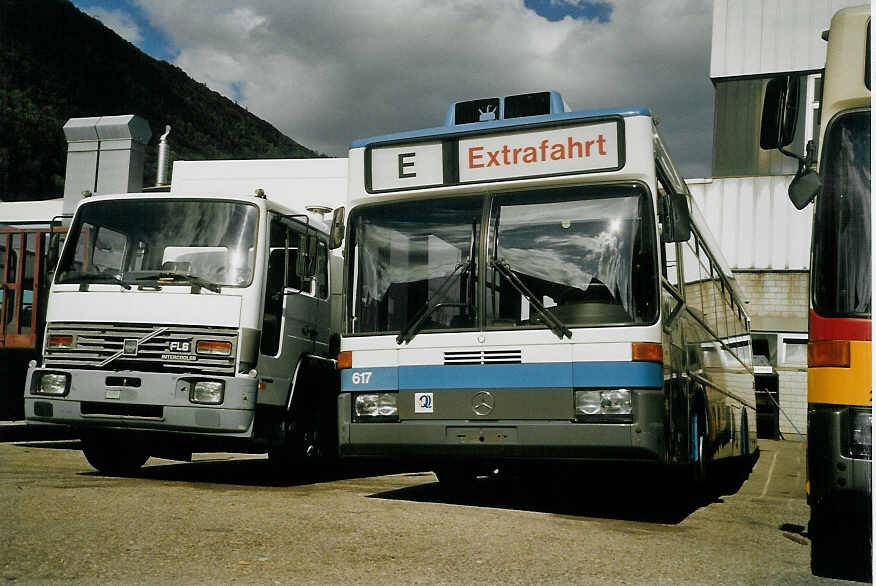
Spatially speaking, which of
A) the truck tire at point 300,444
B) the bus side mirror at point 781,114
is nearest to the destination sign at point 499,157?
the bus side mirror at point 781,114

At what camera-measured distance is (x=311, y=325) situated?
31.2 feet

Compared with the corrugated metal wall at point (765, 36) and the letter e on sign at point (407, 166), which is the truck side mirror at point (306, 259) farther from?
the corrugated metal wall at point (765, 36)

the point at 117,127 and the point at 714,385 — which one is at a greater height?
the point at 117,127

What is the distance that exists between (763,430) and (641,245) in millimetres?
15979

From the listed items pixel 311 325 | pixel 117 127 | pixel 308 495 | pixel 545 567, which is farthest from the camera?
pixel 117 127

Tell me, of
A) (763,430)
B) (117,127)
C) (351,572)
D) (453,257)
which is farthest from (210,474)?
(763,430)

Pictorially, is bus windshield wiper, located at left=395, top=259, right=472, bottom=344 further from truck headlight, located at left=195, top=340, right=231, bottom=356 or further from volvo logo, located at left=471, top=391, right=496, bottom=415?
truck headlight, located at left=195, top=340, right=231, bottom=356

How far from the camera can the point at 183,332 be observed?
8.20 meters

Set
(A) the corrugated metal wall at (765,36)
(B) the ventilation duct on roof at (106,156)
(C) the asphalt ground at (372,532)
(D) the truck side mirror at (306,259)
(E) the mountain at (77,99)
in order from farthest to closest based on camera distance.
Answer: (E) the mountain at (77,99) → (B) the ventilation duct on roof at (106,156) → (A) the corrugated metal wall at (765,36) → (D) the truck side mirror at (306,259) → (C) the asphalt ground at (372,532)

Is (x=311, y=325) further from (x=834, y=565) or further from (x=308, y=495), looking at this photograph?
(x=834, y=565)

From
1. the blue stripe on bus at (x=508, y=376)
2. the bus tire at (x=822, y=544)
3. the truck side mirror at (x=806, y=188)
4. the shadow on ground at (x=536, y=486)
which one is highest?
the truck side mirror at (x=806, y=188)

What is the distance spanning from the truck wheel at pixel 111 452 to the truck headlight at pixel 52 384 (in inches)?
33.2

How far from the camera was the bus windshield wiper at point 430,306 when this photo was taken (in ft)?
24.0

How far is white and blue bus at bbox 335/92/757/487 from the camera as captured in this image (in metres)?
6.85
